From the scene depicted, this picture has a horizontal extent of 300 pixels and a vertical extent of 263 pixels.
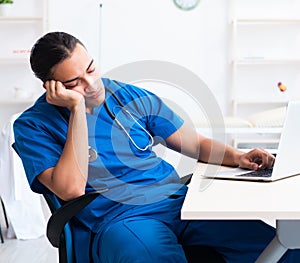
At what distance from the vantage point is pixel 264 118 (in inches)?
175

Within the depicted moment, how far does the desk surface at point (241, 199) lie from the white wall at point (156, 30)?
3590mm

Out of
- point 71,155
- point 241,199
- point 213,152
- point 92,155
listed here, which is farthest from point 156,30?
point 241,199

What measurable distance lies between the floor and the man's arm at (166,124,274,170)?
4.32ft

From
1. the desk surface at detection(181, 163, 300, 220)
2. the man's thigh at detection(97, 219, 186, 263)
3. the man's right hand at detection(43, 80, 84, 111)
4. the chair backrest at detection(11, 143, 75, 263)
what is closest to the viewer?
the desk surface at detection(181, 163, 300, 220)

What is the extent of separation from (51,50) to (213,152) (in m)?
0.57

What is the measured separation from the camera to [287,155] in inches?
62.6

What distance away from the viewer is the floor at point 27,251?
9.99ft

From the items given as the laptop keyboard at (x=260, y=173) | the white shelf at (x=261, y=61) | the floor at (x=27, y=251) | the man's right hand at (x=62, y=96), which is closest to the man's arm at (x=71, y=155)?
the man's right hand at (x=62, y=96)

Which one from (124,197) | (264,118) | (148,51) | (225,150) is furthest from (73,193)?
(148,51)

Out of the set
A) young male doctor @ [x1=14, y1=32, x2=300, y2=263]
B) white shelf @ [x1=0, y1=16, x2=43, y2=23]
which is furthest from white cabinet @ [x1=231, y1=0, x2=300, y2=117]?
young male doctor @ [x1=14, y1=32, x2=300, y2=263]

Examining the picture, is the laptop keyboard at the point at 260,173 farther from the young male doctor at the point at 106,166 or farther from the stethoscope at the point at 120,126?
Answer: the stethoscope at the point at 120,126

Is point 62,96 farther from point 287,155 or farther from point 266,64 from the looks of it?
point 266,64

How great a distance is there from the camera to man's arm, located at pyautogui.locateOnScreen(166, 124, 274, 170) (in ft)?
5.85

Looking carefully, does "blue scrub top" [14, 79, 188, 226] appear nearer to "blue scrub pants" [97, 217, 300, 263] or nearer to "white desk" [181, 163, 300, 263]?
"blue scrub pants" [97, 217, 300, 263]
